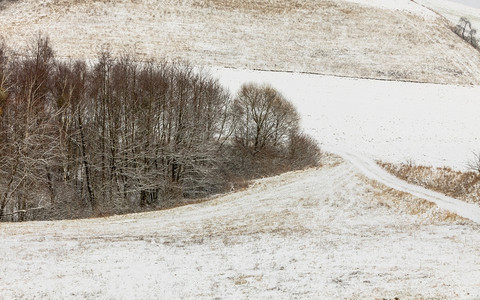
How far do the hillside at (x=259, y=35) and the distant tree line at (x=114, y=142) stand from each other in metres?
26.5

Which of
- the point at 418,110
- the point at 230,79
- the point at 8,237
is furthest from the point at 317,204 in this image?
the point at 418,110

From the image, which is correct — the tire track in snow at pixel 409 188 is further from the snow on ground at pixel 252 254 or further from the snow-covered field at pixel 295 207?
the snow on ground at pixel 252 254

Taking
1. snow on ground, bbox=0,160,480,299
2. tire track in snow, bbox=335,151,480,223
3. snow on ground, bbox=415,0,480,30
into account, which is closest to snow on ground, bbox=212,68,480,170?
tire track in snow, bbox=335,151,480,223

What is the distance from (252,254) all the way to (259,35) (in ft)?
191

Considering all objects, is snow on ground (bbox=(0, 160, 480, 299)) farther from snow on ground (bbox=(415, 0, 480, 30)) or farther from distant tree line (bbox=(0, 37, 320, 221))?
snow on ground (bbox=(415, 0, 480, 30))

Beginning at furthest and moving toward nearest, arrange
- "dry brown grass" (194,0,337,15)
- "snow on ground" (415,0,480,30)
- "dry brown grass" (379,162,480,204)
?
"snow on ground" (415,0,480,30) → "dry brown grass" (194,0,337,15) → "dry brown grass" (379,162,480,204)

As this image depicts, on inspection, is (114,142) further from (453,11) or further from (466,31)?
(453,11)

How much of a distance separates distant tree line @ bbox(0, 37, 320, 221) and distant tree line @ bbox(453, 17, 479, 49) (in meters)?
64.1

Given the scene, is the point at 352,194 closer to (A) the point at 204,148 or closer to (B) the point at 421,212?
(B) the point at 421,212

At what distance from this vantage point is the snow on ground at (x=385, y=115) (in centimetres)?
3897

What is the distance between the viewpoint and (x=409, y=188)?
27625mm

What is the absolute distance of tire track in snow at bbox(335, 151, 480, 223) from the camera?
2232 cm

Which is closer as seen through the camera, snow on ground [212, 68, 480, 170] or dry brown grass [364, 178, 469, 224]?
dry brown grass [364, 178, 469, 224]

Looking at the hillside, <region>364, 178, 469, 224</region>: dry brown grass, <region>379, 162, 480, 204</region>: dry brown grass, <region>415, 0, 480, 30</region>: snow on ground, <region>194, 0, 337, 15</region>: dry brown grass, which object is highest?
<region>415, 0, 480, 30</region>: snow on ground
